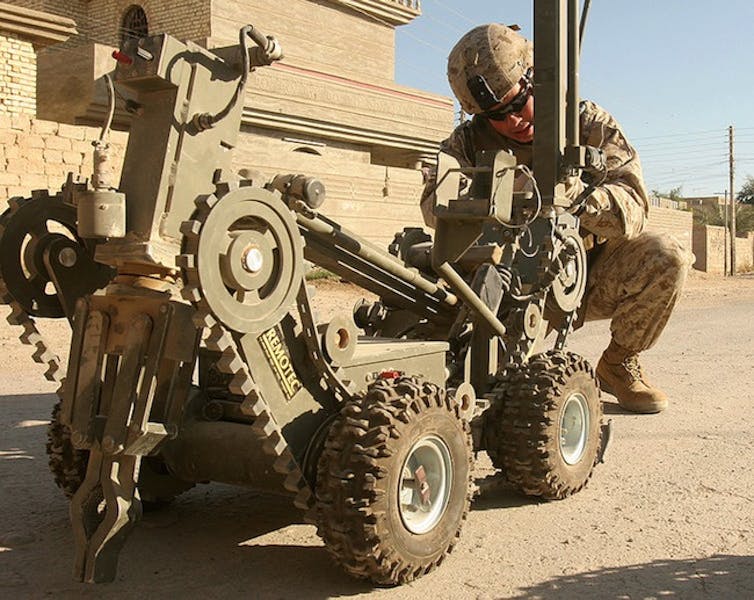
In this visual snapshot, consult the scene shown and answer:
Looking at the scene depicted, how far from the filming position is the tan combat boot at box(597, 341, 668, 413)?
21.4ft

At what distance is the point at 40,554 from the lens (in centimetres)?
364

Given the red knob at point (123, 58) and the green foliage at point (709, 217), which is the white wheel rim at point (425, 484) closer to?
the red knob at point (123, 58)

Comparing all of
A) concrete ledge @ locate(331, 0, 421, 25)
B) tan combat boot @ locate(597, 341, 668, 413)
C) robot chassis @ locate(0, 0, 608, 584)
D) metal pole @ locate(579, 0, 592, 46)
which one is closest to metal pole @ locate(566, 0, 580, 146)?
metal pole @ locate(579, 0, 592, 46)

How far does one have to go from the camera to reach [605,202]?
17.0 feet

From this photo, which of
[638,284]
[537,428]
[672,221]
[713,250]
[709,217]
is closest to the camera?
[537,428]

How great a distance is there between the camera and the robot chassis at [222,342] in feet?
9.77

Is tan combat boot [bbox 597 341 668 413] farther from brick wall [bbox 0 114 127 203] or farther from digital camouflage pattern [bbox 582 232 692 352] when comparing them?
brick wall [bbox 0 114 127 203]

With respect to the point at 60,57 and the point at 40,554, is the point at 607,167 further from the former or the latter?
the point at 60,57

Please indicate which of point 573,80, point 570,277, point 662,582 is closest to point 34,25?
point 573,80

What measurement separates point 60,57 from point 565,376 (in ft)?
55.9

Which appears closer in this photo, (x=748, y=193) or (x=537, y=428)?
(x=537, y=428)

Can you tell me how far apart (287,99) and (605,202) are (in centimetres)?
1642

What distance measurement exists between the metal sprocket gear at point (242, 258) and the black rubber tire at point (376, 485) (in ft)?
1.64

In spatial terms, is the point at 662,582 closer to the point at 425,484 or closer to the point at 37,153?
the point at 425,484
